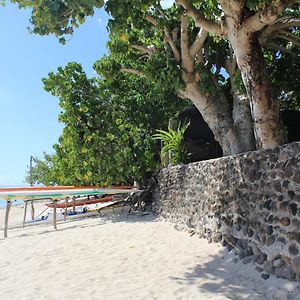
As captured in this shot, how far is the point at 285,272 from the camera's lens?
4828 millimetres

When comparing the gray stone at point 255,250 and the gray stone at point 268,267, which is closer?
the gray stone at point 268,267

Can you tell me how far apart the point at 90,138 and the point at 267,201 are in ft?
28.9

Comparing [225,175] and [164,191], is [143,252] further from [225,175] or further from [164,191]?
[164,191]

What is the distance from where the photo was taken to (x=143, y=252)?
7301 millimetres

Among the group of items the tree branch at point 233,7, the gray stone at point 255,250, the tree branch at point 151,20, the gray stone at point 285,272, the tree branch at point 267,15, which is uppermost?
the tree branch at point 151,20

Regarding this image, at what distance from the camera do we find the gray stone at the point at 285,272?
4727 millimetres

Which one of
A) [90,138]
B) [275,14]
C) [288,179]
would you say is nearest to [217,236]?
[288,179]

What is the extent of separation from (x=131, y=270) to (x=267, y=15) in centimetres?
520

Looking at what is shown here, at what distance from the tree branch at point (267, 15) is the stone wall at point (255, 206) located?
8.35 ft

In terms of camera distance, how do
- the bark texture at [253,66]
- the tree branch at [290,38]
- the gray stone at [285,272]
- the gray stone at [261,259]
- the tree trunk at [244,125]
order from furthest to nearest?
the tree trunk at [244,125], the tree branch at [290,38], the bark texture at [253,66], the gray stone at [261,259], the gray stone at [285,272]

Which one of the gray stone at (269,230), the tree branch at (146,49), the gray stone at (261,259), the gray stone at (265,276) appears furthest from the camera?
the tree branch at (146,49)

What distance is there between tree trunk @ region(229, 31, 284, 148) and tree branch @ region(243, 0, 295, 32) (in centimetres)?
28

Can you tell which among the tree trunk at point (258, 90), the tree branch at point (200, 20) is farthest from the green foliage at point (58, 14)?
the tree trunk at point (258, 90)

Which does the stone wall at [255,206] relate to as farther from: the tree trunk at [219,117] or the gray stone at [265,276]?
the tree trunk at [219,117]
